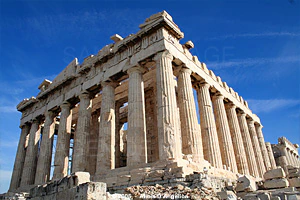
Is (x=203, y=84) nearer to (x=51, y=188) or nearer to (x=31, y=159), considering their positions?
(x=51, y=188)

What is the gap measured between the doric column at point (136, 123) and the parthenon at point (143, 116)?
0.19ft

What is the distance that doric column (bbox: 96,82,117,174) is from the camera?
16.6 meters

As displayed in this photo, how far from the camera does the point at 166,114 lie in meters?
14.3

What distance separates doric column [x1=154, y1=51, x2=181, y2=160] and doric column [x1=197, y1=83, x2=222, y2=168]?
412 centimetres

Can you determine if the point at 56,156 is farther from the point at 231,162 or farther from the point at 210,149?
the point at 231,162

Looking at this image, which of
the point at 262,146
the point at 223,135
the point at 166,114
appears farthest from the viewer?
the point at 262,146

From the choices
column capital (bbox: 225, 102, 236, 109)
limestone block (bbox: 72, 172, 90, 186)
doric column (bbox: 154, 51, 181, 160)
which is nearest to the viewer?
limestone block (bbox: 72, 172, 90, 186)

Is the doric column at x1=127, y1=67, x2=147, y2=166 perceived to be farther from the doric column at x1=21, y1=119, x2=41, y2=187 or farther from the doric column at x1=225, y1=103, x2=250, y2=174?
the doric column at x1=21, y1=119, x2=41, y2=187

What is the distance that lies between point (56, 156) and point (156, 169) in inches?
435

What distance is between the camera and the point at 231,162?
62.8ft

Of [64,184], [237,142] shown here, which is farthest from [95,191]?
[237,142]

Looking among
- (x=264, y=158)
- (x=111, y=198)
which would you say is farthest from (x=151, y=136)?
(x=264, y=158)

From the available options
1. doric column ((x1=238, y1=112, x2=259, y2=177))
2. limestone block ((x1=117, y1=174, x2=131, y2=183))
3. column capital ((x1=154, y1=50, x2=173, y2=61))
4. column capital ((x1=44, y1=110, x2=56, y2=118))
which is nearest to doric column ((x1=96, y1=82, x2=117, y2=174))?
limestone block ((x1=117, y1=174, x2=131, y2=183))

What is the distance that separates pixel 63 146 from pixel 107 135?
578cm
